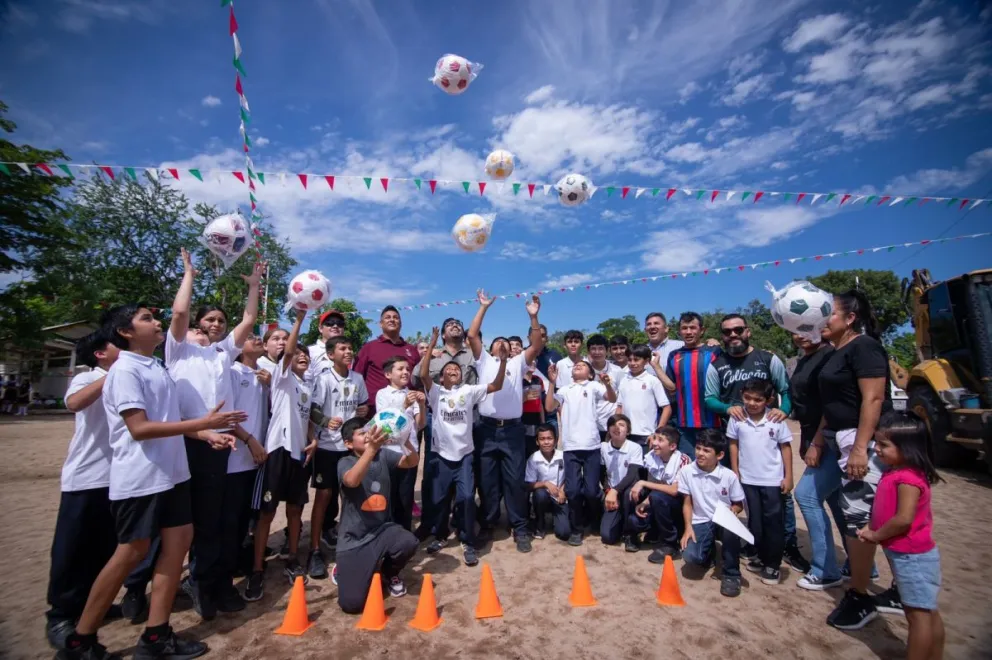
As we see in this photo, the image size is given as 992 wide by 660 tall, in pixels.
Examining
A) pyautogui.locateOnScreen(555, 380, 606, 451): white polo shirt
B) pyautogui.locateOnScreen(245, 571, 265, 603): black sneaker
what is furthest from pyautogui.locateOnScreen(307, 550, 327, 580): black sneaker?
pyautogui.locateOnScreen(555, 380, 606, 451): white polo shirt

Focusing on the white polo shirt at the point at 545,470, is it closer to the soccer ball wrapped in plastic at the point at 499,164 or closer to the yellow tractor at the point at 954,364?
the soccer ball wrapped in plastic at the point at 499,164

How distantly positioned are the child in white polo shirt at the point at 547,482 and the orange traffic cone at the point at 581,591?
131cm

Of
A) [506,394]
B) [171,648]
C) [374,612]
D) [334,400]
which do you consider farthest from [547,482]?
[171,648]

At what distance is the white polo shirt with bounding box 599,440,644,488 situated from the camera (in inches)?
205

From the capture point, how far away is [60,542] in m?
3.06

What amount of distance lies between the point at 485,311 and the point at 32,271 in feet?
67.4

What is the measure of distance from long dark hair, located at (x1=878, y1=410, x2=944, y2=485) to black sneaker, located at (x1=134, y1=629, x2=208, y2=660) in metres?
4.61

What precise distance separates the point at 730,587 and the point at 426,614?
245 cm

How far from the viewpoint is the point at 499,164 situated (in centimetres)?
772

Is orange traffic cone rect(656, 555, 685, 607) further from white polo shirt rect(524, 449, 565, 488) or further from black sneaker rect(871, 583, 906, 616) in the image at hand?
white polo shirt rect(524, 449, 565, 488)

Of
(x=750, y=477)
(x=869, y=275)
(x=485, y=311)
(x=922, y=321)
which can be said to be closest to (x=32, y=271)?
(x=485, y=311)

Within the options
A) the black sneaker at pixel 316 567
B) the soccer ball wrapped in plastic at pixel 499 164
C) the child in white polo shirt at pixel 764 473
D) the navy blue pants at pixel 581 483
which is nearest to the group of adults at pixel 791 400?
the child in white polo shirt at pixel 764 473

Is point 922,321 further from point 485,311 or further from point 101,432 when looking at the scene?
point 101,432

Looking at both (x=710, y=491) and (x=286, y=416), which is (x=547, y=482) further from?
(x=286, y=416)
